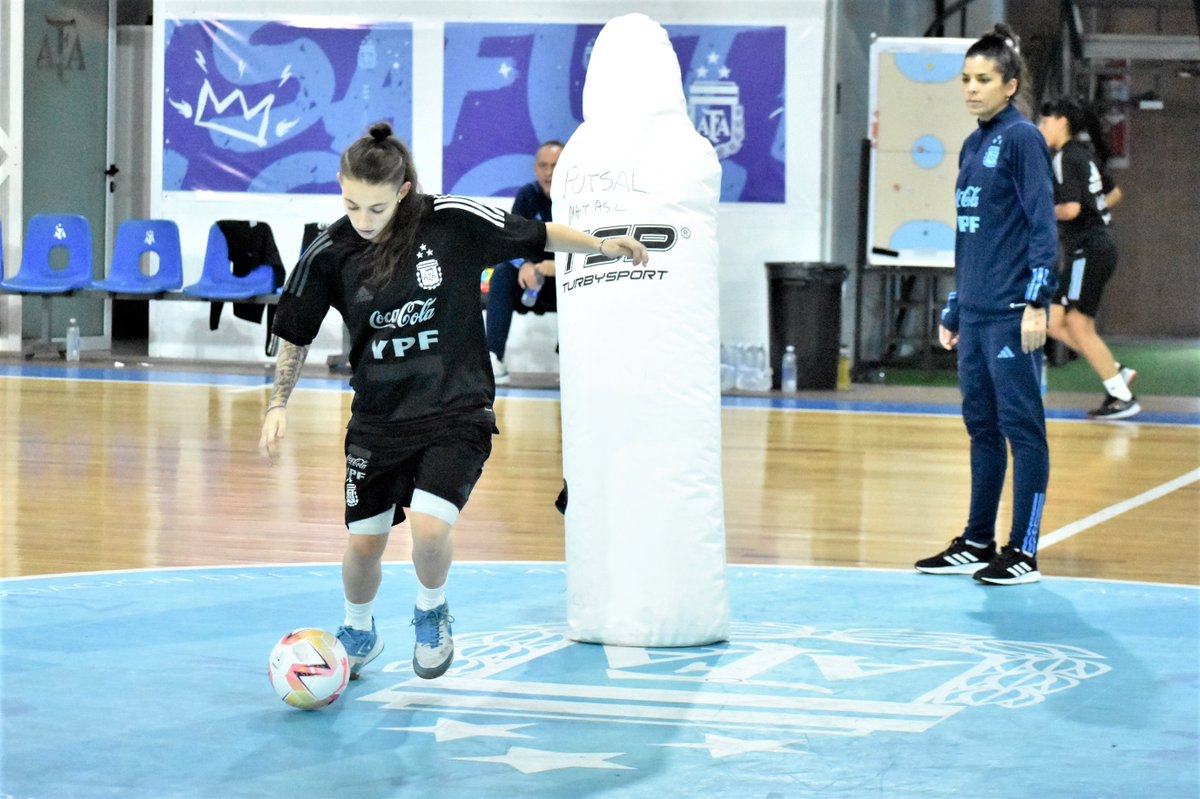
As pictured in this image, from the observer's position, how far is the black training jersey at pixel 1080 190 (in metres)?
10.7

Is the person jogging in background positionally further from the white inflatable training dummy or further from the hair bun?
the hair bun

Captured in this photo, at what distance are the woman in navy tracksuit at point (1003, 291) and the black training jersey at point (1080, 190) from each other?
5285 mm

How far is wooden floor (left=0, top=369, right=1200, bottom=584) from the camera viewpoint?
6.07m

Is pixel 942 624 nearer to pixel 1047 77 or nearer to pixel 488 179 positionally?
pixel 488 179

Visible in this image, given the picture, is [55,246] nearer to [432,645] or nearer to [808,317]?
[808,317]

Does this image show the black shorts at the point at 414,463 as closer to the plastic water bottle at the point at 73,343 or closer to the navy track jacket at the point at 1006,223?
the navy track jacket at the point at 1006,223

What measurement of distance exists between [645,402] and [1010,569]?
1.80 m

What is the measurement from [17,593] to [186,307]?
9.33 meters

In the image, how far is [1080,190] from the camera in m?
→ 10.8

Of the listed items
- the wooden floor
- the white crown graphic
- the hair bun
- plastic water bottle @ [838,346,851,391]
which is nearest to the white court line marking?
the wooden floor

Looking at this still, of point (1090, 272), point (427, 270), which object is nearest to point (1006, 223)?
point (427, 270)

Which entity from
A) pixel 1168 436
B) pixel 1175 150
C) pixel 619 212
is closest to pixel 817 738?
pixel 619 212

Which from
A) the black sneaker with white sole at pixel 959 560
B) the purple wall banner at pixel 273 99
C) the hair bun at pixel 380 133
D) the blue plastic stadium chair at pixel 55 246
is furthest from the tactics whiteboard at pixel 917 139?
the hair bun at pixel 380 133

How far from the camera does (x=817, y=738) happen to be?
369 cm
